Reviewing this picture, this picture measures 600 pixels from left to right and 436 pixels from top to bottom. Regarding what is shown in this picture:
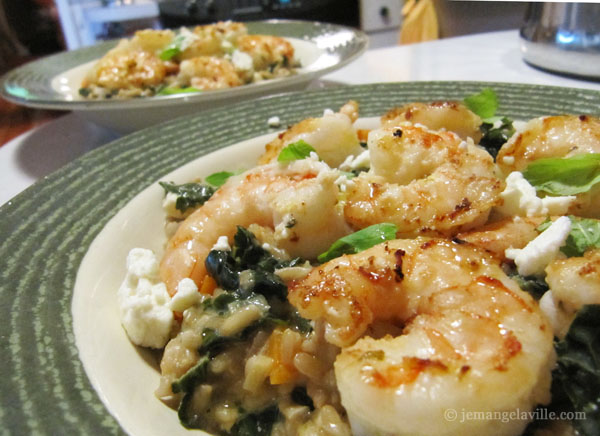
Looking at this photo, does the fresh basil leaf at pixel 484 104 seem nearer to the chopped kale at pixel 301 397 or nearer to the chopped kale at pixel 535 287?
the chopped kale at pixel 535 287

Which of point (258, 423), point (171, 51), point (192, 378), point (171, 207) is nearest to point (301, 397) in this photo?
point (258, 423)

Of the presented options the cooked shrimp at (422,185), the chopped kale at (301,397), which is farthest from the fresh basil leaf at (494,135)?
the chopped kale at (301,397)

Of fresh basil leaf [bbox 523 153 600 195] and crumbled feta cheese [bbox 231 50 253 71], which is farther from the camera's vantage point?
crumbled feta cheese [bbox 231 50 253 71]

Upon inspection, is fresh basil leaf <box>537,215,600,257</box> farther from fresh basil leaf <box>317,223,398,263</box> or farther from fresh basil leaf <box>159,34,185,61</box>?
fresh basil leaf <box>159,34,185,61</box>

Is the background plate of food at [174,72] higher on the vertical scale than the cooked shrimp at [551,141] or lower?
lower

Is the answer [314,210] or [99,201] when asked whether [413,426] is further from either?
[99,201]

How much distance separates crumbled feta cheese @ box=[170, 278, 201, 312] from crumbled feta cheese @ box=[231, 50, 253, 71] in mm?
2192

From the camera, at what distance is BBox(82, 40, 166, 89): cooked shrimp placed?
3.11 metres

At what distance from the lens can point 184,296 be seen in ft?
4.33

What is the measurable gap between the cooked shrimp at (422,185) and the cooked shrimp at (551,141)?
4.9 inches

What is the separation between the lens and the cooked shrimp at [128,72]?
311cm

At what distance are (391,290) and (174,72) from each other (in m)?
2.73

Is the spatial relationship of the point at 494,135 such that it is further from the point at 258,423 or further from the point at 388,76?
the point at 388,76
